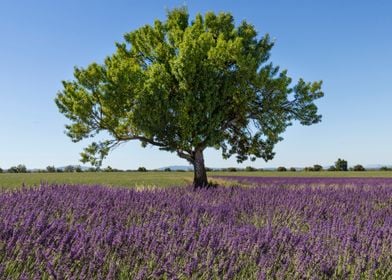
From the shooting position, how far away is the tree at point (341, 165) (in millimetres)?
72938

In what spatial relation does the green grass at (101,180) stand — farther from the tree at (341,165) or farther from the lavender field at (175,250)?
the tree at (341,165)

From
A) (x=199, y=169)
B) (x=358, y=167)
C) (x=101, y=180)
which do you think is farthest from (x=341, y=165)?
(x=199, y=169)

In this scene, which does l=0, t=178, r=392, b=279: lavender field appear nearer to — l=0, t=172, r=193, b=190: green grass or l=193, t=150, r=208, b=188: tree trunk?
l=0, t=172, r=193, b=190: green grass

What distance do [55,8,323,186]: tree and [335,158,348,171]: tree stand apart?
5448 cm

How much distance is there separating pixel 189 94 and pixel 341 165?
60.6 m

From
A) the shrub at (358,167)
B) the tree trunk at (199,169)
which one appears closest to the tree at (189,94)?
the tree trunk at (199,169)

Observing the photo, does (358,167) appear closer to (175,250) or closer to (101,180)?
(101,180)

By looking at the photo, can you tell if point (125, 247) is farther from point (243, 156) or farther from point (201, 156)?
point (243, 156)

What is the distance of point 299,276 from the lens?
3.53 m

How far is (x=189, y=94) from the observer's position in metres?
18.2

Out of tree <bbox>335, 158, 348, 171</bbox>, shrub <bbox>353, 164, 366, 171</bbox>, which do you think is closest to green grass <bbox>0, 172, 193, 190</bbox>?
tree <bbox>335, 158, 348, 171</bbox>

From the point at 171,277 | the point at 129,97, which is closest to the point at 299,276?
the point at 171,277

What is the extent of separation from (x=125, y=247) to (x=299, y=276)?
62.0 inches

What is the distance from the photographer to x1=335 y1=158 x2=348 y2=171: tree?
2872 inches
